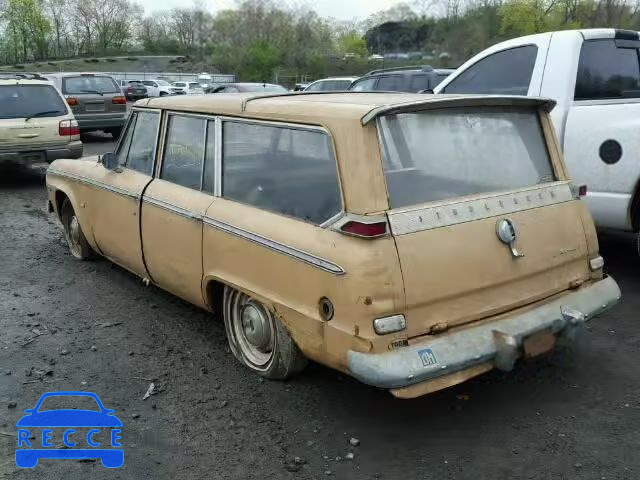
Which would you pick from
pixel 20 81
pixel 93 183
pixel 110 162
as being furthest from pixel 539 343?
pixel 20 81

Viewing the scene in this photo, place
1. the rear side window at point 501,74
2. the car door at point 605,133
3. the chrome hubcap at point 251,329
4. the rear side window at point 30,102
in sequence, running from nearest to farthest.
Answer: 1. the chrome hubcap at point 251,329
2. the car door at point 605,133
3. the rear side window at point 501,74
4. the rear side window at point 30,102

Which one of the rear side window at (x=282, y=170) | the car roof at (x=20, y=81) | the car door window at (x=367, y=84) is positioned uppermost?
the car roof at (x=20, y=81)

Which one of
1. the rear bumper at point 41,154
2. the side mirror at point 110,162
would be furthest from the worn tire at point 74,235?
the rear bumper at point 41,154

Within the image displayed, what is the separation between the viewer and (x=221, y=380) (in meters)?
3.94

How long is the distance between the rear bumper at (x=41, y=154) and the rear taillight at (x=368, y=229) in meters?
8.62

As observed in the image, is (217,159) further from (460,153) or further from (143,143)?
(460,153)

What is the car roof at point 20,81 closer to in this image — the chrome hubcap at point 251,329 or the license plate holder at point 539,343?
the chrome hubcap at point 251,329

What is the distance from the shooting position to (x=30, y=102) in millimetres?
10516

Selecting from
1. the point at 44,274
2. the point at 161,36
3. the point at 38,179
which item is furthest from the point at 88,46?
the point at 44,274

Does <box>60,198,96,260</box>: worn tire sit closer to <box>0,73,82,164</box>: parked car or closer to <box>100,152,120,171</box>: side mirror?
<box>100,152,120,171</box>: side mirror

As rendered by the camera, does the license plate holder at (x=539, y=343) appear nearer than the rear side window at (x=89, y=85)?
Yes

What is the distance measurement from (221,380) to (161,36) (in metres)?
96.1

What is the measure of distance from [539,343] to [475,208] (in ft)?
2.53

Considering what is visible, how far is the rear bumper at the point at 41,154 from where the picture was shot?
10.1 metres
